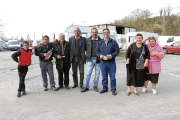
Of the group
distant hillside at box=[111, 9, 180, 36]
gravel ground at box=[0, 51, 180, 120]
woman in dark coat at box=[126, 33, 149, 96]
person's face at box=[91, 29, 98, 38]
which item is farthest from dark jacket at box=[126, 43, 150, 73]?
distant hillside at box=[111, 9, 180, 36]

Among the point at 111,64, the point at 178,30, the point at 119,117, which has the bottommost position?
the point at 119,117

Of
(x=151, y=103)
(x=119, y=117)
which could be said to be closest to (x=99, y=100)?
(x=119, y=117)

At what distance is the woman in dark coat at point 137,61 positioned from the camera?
4.41 m

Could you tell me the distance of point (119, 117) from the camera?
3.29m

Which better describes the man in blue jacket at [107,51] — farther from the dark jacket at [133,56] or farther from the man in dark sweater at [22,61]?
the man in dark sweater at [22,61]

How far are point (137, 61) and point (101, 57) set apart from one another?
3.45 feet

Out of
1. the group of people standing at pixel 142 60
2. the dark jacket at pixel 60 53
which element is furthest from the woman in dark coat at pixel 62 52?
the group of people standing at pixel 142 60

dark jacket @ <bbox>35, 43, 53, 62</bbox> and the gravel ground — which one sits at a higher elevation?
dark jacket @ <bbox>35, 43, 53, 62</bbox>

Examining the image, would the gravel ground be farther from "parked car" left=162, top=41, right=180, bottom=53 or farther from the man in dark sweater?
"parked car" left=162, top=41, right=180, bottom=53

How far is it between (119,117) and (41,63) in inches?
120

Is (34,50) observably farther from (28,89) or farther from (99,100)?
(99,100)

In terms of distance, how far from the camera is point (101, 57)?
451 cm

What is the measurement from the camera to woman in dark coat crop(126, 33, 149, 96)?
441cm

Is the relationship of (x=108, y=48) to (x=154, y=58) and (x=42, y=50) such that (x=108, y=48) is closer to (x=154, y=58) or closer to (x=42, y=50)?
(x=154, y=58)
